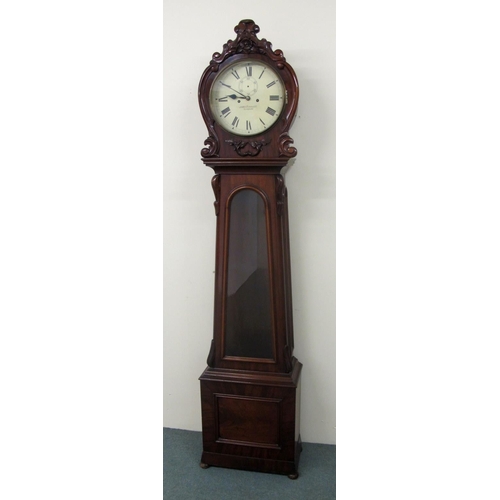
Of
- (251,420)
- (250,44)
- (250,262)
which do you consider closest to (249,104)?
(250,44)

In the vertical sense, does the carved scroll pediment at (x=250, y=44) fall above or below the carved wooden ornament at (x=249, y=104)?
A: above

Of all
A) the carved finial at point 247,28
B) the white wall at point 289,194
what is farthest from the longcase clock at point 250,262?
the white wall at point 289,194

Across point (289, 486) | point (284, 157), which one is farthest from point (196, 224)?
point (289, 486)

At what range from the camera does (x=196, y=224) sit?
189cm

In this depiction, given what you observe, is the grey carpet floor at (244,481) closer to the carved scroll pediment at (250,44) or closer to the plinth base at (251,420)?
the plinth base at (251,420)

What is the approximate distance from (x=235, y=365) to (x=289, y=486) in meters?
0.50

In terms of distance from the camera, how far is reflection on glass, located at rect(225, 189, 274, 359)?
5.33ft

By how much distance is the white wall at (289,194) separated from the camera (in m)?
1.73

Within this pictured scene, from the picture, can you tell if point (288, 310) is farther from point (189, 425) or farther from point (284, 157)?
point (189, 425)

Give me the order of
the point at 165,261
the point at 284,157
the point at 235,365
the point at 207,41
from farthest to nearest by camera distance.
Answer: the point at 165,261, the point at 207,41, the point at 235,365, the point at 284,157

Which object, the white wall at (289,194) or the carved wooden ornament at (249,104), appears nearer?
the carved wooden ornament at (249,104)

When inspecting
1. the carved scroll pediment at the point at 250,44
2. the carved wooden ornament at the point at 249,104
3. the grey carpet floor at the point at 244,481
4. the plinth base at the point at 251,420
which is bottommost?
the grey carpet floor at the point at 244,481

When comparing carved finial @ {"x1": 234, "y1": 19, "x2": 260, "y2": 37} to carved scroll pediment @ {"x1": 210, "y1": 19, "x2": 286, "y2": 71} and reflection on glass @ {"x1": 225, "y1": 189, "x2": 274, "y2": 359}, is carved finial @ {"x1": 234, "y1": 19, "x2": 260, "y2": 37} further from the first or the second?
reflection on glass @ {"x1": 225, "y1": 189, "x2": 274, "y2": 359}

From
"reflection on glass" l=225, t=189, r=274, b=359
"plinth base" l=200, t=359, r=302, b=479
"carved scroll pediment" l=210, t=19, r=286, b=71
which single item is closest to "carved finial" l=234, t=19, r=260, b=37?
"carved scroll pediment" l=210, t=19, r=286, b=71
